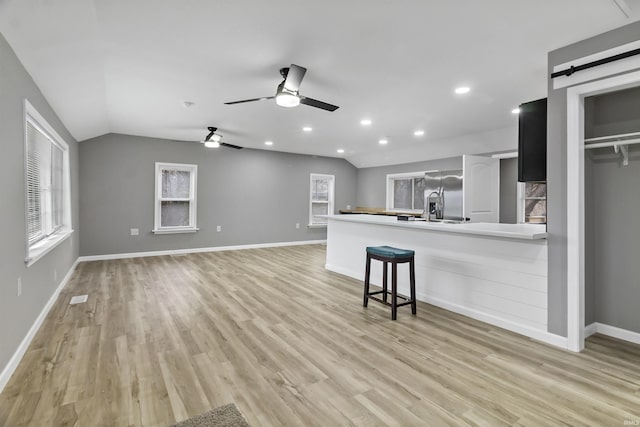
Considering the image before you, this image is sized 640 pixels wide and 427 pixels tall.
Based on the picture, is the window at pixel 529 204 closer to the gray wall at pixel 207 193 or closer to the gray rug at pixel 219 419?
the gray wall at pixel 207 193

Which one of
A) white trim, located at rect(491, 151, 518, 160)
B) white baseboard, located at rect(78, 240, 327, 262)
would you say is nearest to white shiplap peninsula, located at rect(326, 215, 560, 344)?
white trim, located at rect(491, 151, 518, 160)

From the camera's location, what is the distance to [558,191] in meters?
2.57

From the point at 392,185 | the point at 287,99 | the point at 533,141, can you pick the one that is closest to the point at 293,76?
the point at 287,99

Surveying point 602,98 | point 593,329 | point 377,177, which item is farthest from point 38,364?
point 377,177

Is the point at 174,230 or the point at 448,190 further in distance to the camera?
the point at 174,230

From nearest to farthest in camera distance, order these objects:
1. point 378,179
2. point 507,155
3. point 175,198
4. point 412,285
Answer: point 412,285 → point 507,155 → point 175,198 → point 378,179

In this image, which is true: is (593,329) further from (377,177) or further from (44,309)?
(377,177)

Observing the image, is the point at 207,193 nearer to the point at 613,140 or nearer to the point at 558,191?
the point at 558,191

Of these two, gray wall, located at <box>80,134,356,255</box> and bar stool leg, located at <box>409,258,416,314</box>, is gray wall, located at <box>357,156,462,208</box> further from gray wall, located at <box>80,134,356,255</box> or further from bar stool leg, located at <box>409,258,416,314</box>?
bar stool leg, located at <box>409,258,416,314</box>

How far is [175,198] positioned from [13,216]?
4.64 m

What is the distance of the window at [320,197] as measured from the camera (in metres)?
8.73

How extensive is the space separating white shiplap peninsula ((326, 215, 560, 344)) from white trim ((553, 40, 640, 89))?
1.27m

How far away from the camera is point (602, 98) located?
9.10ft

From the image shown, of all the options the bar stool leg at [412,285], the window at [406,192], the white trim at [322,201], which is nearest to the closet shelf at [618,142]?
the bar stool leg at [412,285]
